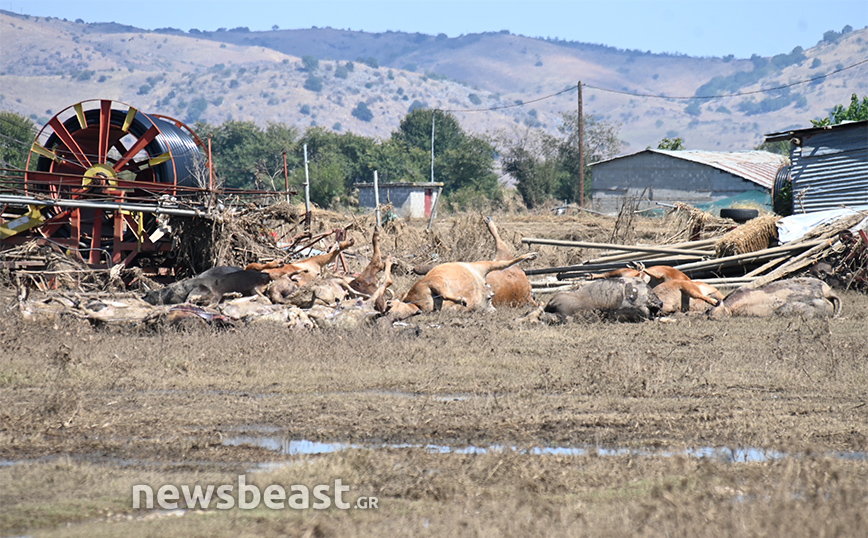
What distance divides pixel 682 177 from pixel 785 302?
110ft

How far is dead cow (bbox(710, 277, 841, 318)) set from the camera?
1196 cm

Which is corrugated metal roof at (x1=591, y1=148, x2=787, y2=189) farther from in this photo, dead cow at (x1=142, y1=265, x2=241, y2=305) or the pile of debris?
dead cow at (x1=142, y1=265, x2=241, y2=305)

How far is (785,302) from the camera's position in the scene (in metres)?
12.1

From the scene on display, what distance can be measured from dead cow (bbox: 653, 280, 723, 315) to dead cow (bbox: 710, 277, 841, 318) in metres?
0.30

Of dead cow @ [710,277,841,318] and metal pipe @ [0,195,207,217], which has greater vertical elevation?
metal pipe @ [0,195,207,217]

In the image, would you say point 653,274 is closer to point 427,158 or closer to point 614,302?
→ point 614,302

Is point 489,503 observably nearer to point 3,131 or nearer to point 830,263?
point 830,263

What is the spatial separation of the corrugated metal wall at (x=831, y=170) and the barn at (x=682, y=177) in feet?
54.0

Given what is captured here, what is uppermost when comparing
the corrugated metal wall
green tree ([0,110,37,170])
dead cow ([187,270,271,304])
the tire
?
green tree ([0,110,37,170])

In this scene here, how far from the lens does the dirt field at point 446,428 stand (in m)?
4.30

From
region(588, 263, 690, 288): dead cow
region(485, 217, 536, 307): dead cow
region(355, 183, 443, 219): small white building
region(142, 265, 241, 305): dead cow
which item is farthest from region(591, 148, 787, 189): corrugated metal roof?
region(142, 265, 241, 305): dead cow

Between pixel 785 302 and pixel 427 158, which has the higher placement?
pixel 427 158

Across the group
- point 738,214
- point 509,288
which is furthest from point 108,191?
point 738,214

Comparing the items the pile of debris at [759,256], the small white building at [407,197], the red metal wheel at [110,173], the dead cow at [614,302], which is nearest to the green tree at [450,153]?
the small white building at [407,197]
